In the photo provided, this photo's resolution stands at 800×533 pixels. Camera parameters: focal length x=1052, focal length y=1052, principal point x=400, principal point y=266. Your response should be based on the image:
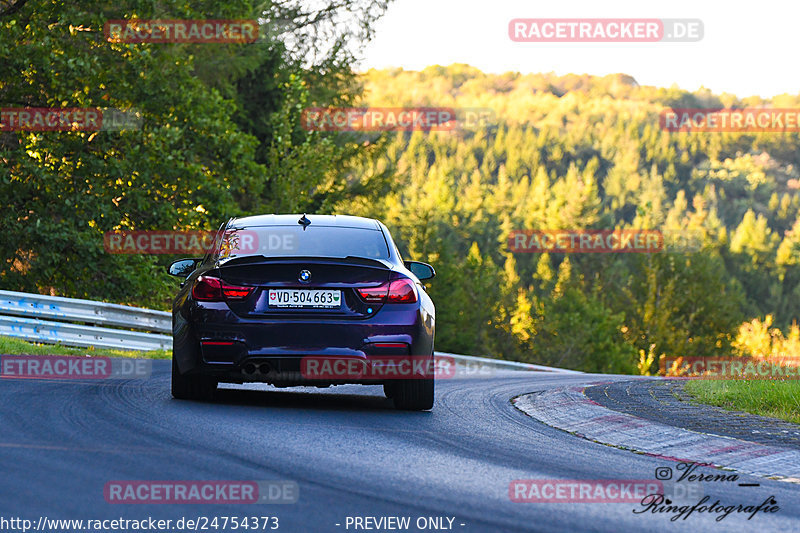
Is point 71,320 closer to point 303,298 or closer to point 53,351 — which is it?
point 53,351

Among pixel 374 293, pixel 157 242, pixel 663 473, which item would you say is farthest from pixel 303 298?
pixel 157 242

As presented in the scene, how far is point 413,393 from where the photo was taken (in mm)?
8617

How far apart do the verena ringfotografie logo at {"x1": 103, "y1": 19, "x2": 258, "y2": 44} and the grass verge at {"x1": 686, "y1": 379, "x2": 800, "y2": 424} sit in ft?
56.3

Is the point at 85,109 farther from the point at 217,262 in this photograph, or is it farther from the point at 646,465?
the point at 646,465

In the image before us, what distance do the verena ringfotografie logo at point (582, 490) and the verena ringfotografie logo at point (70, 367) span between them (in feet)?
20.2

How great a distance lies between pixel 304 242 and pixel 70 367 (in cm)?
474

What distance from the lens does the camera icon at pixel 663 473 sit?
5.93 m

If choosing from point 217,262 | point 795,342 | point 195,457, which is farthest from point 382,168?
point 795,342

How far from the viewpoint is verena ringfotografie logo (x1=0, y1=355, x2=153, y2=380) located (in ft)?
35.0

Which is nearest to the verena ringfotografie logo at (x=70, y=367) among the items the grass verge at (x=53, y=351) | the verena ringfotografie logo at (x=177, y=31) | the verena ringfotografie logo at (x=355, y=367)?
the grass verge at (x=53, y=351)

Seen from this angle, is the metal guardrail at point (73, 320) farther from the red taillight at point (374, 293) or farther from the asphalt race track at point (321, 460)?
the red taillight at point (374, 293)

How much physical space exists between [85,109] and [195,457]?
18.9 meters

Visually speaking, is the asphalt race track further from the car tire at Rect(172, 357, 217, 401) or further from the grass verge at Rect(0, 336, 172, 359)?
the grass verge at Rect(0, 336, 172, 359)

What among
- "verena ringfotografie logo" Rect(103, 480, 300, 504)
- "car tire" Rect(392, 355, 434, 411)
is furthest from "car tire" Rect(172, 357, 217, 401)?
"verena ringfotografie logo" Rect(103, 480, 300, 504)
